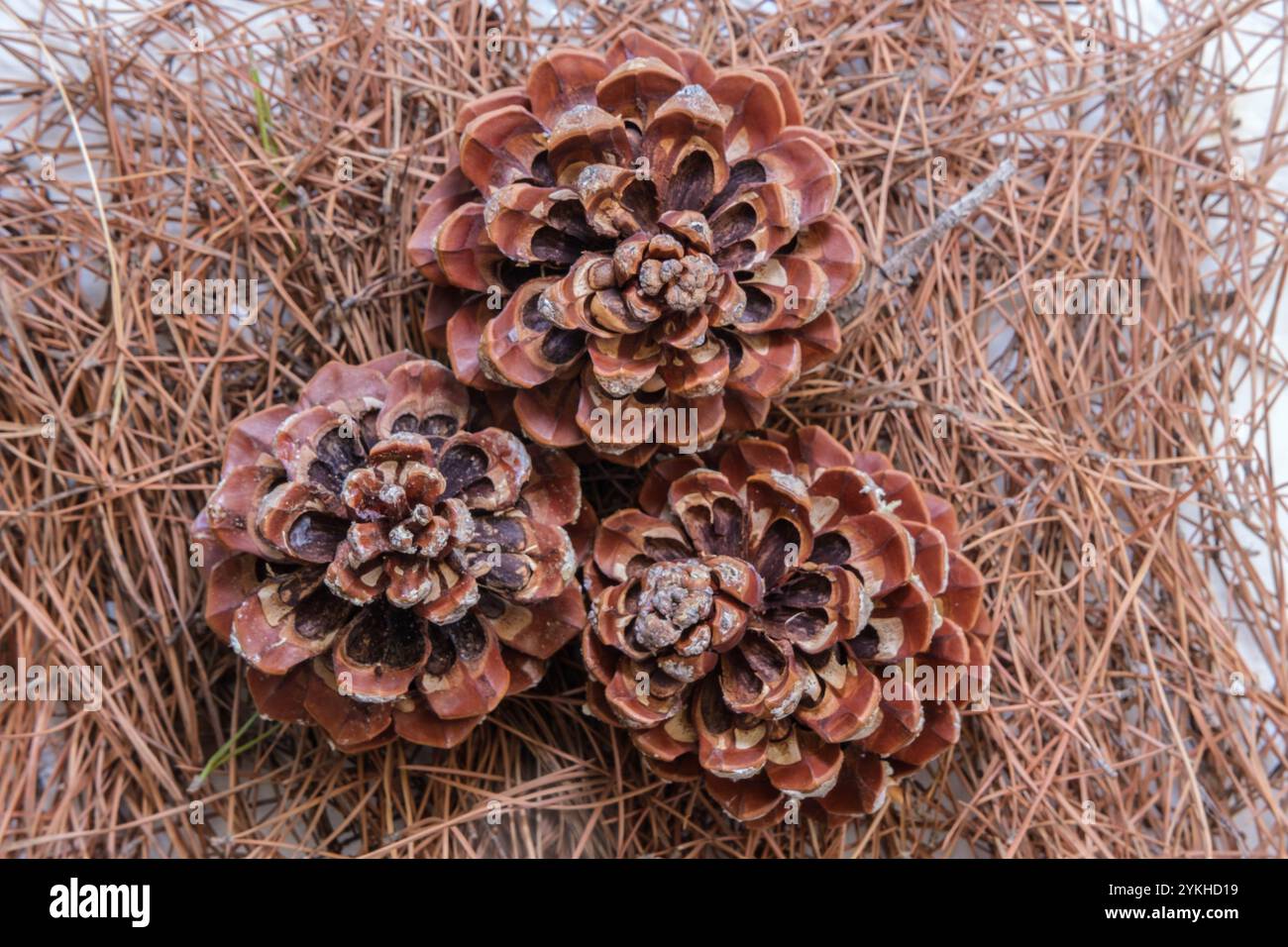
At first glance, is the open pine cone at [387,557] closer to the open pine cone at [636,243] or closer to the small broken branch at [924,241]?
the open pine cone at [636,243]

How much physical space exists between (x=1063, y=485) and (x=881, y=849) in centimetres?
45

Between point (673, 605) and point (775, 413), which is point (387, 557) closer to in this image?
point (673, 605)

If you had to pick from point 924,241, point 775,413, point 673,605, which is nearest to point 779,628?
point 673,605

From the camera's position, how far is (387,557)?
34.1 inches

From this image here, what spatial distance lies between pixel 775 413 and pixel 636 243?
36 cm

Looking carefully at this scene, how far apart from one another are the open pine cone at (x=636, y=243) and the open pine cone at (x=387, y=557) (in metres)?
0.07

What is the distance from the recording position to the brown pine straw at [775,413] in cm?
108

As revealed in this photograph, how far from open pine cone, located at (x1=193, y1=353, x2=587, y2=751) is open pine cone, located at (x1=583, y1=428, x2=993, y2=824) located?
0.08 m

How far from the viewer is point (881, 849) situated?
45.7 inches

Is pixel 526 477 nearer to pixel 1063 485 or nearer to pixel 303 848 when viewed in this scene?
pixel 303 848

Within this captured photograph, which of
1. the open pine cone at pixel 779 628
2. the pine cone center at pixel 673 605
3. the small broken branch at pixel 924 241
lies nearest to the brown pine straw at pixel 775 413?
the small broken branch at pixel 924 241

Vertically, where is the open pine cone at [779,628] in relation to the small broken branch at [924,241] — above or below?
below

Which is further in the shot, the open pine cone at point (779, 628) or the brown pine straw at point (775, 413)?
the brown pine straw at point (775, 413)
